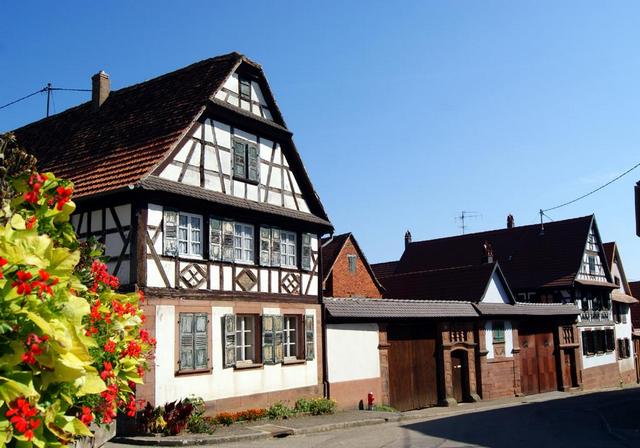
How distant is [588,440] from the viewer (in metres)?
15.1

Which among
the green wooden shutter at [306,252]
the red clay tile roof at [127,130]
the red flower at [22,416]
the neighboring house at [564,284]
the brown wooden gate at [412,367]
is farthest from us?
the neighboring house at [564,284]

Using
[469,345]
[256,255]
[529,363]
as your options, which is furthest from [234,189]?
[529,363]

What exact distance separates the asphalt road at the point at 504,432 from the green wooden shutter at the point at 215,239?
505 centimetres

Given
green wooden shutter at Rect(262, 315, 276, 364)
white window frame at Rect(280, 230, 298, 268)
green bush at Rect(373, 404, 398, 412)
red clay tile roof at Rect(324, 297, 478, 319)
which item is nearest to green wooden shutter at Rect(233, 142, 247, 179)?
white window frame at Rect(280, 230, 298, 268)

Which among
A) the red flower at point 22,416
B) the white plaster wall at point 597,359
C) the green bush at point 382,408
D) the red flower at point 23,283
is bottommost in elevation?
the green bush at point 382,408

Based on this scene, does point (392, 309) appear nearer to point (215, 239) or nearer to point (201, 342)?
point (215, 239)

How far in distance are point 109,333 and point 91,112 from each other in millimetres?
18713

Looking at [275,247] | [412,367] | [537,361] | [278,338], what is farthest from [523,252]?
[278,338]

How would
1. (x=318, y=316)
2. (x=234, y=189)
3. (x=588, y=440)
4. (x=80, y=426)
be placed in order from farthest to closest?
(x=318, y=316) < (x=234, y=189) < (x=588, y=440) < (x=80, y=426)

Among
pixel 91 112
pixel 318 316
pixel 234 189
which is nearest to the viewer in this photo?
pixel 234 189

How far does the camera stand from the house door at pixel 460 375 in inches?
1024

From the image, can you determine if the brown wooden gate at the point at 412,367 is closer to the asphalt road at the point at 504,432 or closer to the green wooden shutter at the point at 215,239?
the asphalt road at the point at 504,432

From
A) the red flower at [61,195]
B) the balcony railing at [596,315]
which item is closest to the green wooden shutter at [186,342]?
the red flower at [61,195]

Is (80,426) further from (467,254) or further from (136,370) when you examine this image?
(467,254)
